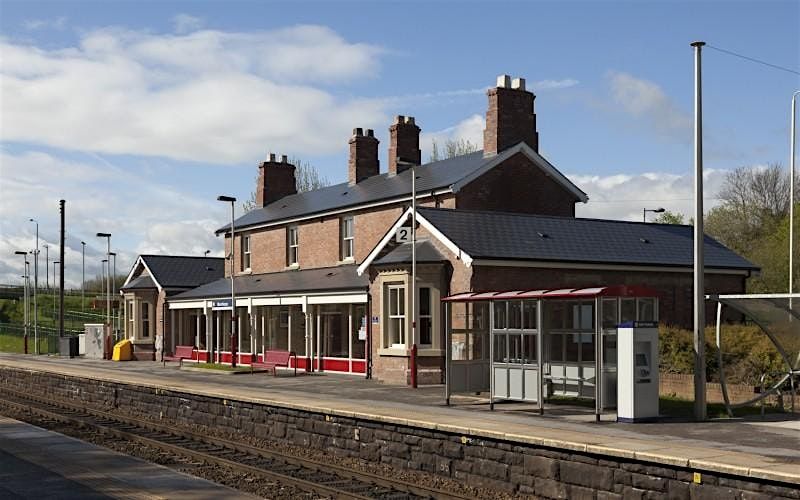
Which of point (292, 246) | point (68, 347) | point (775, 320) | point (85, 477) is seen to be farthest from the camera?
point (68, 347)

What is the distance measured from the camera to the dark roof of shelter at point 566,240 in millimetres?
27388

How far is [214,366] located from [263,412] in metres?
19.3

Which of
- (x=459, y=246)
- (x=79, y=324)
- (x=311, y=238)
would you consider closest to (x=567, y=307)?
(x=459, y=246)

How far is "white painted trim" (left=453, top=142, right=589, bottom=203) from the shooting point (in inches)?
1277

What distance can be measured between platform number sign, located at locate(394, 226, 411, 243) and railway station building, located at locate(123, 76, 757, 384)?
0.42 m

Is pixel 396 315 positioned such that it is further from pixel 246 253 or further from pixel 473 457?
pixel 246 253

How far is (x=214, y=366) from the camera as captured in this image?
124 ft

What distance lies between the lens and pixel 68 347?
53938mm

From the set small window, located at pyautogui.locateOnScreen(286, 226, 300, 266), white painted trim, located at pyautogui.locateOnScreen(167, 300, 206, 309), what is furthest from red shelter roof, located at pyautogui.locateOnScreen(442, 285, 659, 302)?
white painted trim, located at pyautogui.locateOnScreen(167, 300, 206, 309)

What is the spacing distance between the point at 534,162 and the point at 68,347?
3216 centimetres

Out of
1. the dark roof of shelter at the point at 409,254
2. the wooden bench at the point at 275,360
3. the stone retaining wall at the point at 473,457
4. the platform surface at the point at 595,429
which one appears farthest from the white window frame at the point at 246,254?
the stone retaining wall at the point at 473,457

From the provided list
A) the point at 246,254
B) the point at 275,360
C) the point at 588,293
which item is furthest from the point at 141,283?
the point at 588,293

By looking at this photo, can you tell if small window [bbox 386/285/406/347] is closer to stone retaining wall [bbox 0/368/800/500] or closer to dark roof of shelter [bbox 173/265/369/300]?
dark roof of shelter [bbox 173/265/369/300]

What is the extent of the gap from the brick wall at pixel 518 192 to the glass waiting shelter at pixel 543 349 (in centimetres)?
800
